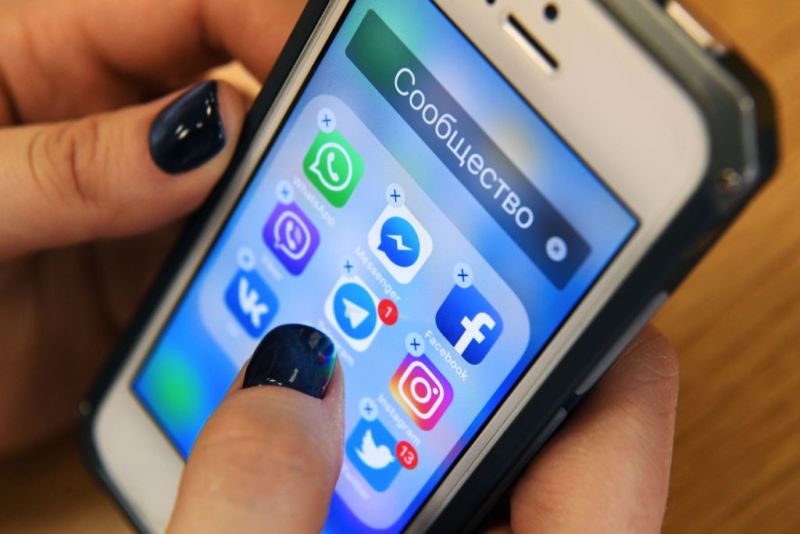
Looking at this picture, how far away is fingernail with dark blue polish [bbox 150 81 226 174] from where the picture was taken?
0.37m

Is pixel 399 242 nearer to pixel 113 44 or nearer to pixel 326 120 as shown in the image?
pixel 326 120

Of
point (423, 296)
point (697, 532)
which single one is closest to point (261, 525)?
point (423, 296)

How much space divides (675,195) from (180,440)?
28 centimetres

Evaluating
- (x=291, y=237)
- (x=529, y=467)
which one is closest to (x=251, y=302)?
(x=291, y=237)

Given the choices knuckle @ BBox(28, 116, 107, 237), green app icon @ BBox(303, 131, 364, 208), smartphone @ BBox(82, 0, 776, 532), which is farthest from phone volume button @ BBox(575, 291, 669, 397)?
knuckle @ BBox(28, 116, 107, 237)

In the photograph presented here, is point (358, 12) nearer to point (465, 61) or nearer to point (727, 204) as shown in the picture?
Result: point (465, 61)

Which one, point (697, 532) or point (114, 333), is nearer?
point (697, 532)

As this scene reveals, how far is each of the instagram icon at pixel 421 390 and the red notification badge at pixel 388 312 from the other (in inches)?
0.6

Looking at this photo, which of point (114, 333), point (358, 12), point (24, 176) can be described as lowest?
point (114, 333)

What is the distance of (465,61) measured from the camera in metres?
0.31

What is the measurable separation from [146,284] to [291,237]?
20 centimetres

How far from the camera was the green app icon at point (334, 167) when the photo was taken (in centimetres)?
35

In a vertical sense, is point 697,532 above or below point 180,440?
above

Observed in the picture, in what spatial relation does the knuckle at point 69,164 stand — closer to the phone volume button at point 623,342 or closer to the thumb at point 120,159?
the thumb at point 120,159
